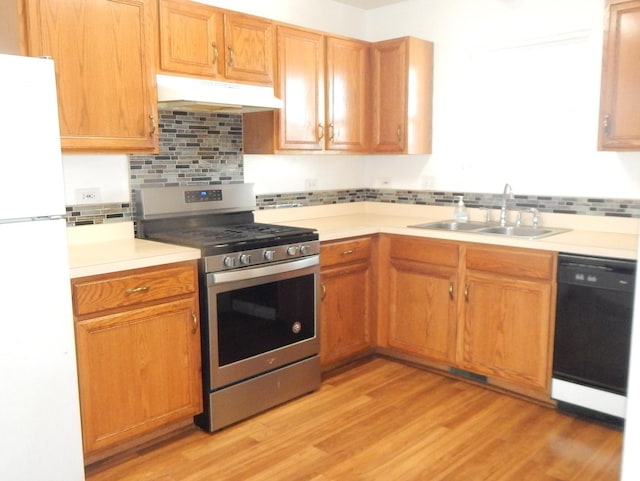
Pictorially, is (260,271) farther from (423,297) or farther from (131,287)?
(423,297)

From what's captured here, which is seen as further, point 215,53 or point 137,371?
point 215,53

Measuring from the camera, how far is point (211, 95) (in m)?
2.80

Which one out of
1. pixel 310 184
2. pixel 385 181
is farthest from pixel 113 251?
pixel 385 181

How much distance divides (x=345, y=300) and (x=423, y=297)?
470mm

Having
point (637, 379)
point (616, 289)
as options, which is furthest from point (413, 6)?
point (637, 379)

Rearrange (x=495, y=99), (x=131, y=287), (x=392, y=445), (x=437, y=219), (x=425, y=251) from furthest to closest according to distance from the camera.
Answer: (x=437, y=219) < (x=495, y=99) < (x=425, y=251) < (x=392, y=445) < (x=131, y=287)

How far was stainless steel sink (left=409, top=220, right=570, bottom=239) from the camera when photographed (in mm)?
3336

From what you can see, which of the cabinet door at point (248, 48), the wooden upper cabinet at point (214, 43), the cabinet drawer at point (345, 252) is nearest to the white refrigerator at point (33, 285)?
the wooden upper cabinet at point (214, 43)

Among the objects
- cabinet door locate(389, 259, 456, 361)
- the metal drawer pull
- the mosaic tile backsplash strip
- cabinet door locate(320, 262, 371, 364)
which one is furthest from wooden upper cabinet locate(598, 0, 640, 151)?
the metal drawer pull

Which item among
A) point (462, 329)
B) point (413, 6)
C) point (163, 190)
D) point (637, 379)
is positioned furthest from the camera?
point (413, 6)

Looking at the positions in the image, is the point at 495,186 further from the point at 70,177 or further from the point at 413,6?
the point at 70,177

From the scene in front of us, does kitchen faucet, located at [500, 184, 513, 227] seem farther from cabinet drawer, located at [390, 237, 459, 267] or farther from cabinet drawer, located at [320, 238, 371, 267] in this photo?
cabinet drawer, located at [320, 238, 371, 267]

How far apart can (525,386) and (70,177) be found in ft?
8.46

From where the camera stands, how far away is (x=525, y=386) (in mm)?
3113
